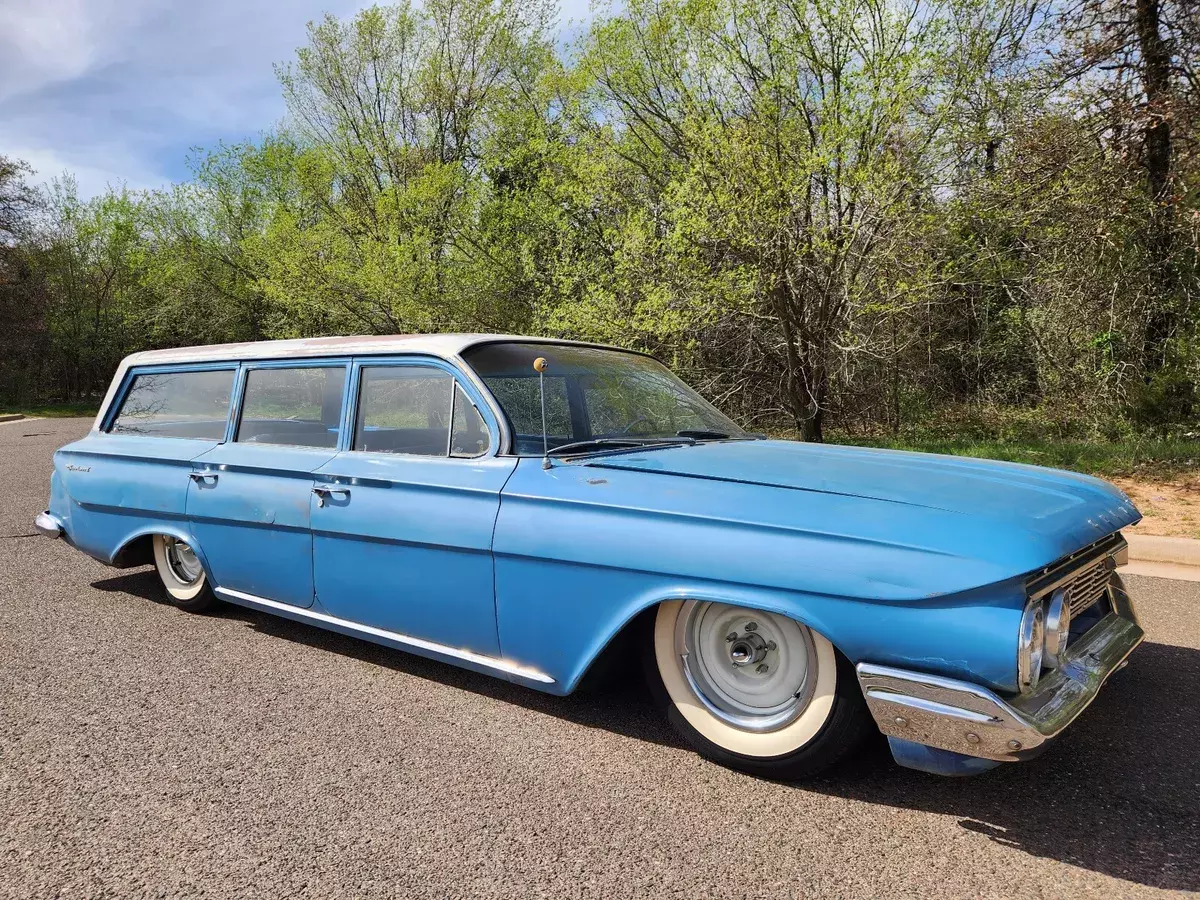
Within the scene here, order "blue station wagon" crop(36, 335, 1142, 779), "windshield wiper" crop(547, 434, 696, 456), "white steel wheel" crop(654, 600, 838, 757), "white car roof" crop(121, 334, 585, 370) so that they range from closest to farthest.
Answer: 1. "blue station wagon" crop(36, 335, 1142, 779)
2. "white steel wheel" crop(654, 600, 838, 757)
3. "windshield wiper" crop(547, 434, 696, 456)
4. "white car roof" crop(121, 334, 585, 370)

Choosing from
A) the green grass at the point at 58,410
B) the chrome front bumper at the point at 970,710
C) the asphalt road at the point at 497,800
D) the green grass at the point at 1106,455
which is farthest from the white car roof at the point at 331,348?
the green grass at the point at 58,410

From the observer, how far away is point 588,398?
3650mm

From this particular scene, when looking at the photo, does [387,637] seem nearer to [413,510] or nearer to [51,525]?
[413,510]

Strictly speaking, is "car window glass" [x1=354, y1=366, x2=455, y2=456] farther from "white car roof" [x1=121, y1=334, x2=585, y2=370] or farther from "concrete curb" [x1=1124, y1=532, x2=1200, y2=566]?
"concrete curb" [x1=1124, y1=532, x2=1200, y2=566]

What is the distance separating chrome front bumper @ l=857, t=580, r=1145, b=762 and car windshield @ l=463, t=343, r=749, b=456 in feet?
5.08

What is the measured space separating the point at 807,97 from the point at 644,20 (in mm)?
3012

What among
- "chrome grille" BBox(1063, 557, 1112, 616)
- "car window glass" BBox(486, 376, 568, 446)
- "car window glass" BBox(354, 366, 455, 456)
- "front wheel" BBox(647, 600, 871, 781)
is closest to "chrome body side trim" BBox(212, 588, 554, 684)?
"front wheel" BBox(647, 600, 871, 781)

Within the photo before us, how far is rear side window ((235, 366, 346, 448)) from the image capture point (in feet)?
12.5

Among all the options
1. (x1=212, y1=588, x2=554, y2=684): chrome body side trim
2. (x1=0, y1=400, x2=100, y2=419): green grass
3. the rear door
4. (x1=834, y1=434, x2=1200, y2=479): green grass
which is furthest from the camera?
(x1=0, y1=400, x2=100, y2=419): green grass

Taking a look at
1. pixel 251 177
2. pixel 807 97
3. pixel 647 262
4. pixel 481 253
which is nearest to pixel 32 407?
pixel 251 177

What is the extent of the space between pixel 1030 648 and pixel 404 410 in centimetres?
265

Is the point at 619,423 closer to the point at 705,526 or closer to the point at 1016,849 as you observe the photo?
the point at 705,526

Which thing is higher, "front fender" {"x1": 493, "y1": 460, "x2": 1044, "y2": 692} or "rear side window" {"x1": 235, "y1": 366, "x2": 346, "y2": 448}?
"rear side window" {"x1": 235, "y1": 366, "x2": 346, "y2": 448}

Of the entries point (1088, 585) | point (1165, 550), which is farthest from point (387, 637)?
point (1165, 550)
